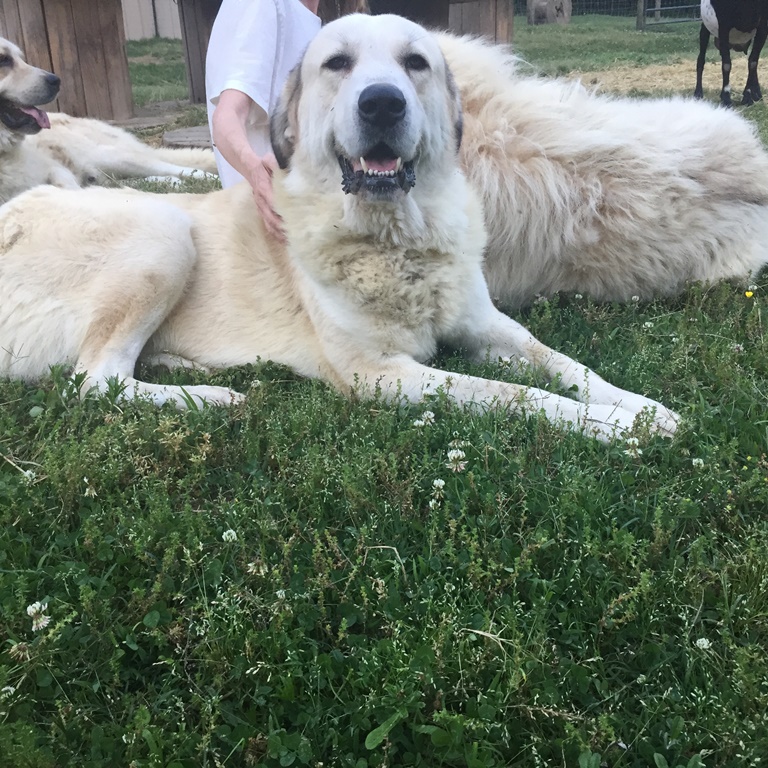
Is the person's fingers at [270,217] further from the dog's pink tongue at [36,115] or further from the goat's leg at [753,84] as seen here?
the goat's leg at [753,84]

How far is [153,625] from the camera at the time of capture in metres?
1.32

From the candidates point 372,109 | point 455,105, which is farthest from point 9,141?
point 372,109

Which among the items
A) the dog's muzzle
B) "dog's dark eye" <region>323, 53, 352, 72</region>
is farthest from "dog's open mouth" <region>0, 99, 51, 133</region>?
the dog's muzzle

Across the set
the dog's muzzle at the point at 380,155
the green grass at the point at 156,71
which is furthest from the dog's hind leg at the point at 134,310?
the green grass at the point at 156,71

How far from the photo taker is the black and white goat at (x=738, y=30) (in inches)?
283

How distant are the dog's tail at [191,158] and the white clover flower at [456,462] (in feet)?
15.4

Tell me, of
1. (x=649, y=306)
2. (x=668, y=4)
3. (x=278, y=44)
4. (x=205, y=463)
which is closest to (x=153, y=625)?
(x=205, y=463)

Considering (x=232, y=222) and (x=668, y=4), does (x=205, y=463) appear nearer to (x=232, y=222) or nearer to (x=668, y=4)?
(x=232, y=222)

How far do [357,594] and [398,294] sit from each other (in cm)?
117

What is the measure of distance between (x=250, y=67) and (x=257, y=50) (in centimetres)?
10

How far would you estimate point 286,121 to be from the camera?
2535 millimetres

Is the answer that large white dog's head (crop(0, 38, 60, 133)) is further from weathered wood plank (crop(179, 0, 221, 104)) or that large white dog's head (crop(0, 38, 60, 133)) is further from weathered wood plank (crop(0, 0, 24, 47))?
weathered wood plank (crop(179, 0, 221, 104))

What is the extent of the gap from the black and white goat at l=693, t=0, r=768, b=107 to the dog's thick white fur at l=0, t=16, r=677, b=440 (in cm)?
613

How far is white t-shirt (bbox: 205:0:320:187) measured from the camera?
10.6ft
